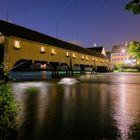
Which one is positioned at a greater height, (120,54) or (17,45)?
(120,54)

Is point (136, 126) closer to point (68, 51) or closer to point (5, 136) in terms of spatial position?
point (5, 136)

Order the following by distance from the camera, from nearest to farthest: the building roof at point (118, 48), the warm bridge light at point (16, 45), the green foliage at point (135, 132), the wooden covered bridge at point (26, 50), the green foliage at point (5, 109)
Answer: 1. the green foliage at point (5, 109)
2. the green foliage at point (135, 132)
3. the wooden covered bridge at point (26, 50)
4. the warm bridge light at point (16, 45)
5. the building roof at point (118, 48)

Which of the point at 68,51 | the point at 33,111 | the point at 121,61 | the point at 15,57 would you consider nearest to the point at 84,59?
the point at 68,51

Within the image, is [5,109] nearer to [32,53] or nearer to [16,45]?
[16,45]

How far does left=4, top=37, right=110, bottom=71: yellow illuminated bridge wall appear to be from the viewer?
1071 inches

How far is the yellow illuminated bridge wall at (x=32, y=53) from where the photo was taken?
2720cm

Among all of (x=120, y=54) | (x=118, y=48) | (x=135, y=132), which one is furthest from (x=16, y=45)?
(x=118, y=48)

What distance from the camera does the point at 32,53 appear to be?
31797 millimetres

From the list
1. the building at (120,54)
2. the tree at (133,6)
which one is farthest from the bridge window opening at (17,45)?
the building at (120,54)

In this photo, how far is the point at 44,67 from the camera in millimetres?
76812

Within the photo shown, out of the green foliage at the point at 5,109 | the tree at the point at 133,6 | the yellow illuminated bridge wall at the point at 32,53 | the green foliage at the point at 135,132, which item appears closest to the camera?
the tree at the point at 133,6

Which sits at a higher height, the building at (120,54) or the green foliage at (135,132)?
the building at (120,54)

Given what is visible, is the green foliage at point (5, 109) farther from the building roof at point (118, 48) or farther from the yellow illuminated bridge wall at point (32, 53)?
the building roof at point (118, 48)

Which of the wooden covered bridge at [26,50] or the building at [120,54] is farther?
the building at [120,54]
